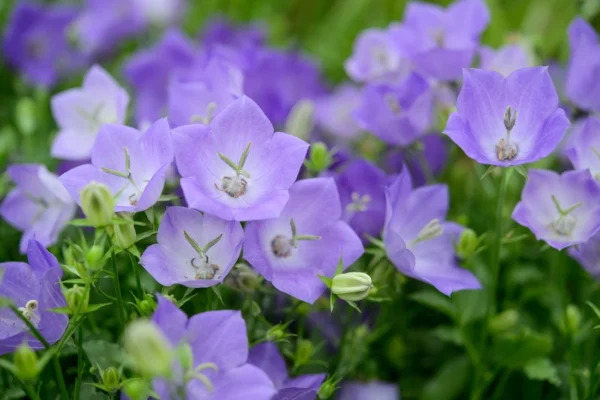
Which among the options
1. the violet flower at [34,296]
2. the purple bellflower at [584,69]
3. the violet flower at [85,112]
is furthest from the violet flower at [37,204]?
the purple bellflower at [584,69]

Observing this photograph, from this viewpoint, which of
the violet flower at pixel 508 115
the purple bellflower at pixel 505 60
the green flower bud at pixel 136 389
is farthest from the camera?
the purple bellflower at pixel 505 60

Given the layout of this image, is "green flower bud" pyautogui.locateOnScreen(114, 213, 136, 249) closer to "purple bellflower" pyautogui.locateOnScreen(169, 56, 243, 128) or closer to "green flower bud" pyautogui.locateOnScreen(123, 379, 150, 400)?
"green flower bud" pyautogui.locateOnScreen(123, 379, 150, 400)

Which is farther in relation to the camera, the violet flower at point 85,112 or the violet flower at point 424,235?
the violet flower at point 85,112

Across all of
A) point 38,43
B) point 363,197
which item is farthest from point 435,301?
point 38,43

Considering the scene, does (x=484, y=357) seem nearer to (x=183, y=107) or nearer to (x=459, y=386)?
(x=459, y=386)

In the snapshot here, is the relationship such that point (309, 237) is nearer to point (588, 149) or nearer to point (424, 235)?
point (424, 235)

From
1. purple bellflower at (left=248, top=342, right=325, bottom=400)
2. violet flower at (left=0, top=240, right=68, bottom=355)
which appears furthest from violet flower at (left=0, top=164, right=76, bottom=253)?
purple bellflower at (left=248, top=342, right=325, bottom=400)

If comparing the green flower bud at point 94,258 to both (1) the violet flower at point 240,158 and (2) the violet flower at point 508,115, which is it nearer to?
(1) the violet flower at point 240,158
